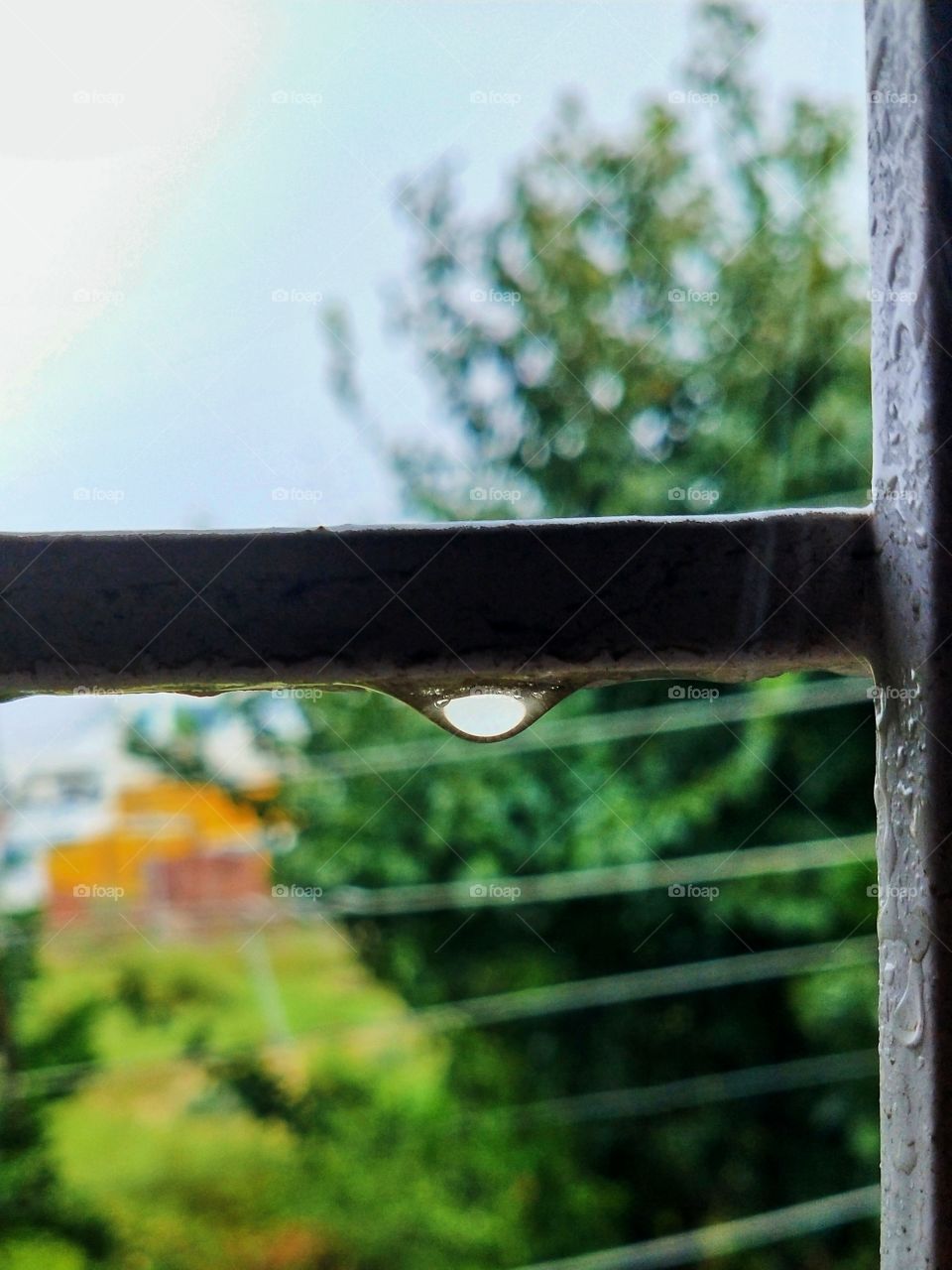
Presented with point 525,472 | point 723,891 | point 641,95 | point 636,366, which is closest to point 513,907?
point 723,891

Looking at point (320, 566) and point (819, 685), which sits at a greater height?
point (819, 685)

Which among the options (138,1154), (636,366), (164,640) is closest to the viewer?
(164,640)

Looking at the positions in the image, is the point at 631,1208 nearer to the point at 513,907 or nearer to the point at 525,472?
the point at 513,907
